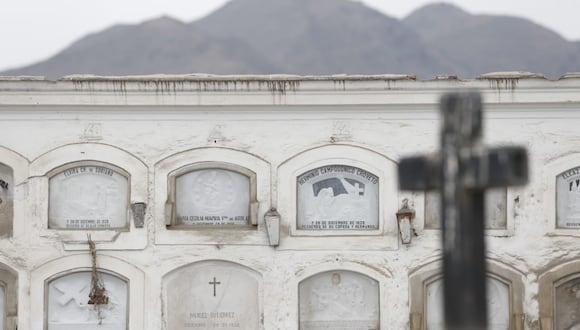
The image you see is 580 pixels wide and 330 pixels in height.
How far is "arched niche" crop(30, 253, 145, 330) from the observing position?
41.6 ft

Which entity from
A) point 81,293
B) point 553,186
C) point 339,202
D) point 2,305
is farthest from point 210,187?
point 553,186

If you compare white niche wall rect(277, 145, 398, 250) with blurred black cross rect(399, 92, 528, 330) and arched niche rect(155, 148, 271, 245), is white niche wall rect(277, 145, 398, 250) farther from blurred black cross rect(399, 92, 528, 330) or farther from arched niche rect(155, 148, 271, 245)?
blurred black cross rect(399, 92, 528, 330)

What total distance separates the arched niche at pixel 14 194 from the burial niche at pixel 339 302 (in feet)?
12.3

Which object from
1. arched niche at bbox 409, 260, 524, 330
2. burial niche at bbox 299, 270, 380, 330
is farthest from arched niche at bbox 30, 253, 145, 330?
arched niche at bbox 409, 260, 524, 330

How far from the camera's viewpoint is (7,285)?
12.8 metres

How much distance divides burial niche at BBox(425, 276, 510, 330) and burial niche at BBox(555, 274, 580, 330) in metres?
0.63

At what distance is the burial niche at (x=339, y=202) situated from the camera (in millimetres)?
12805

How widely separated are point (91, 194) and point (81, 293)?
4.22ft

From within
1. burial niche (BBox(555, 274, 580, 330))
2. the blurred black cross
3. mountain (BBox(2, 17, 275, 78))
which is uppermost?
mountain (BBox(2, 17, 275, 78))

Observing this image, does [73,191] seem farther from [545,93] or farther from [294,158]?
[545,93]

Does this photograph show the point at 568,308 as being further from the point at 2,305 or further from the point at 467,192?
the point at 467,192

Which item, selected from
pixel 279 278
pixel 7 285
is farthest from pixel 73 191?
pixel 279 278

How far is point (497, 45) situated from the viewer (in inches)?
2763

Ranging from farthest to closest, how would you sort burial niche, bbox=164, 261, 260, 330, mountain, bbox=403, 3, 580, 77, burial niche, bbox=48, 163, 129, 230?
mountain, bbox=403, 3, 580, 77 → burial niche, bbox=48, 163, 129, 230 → burial niche, bbox=164, 261, 260, 330
